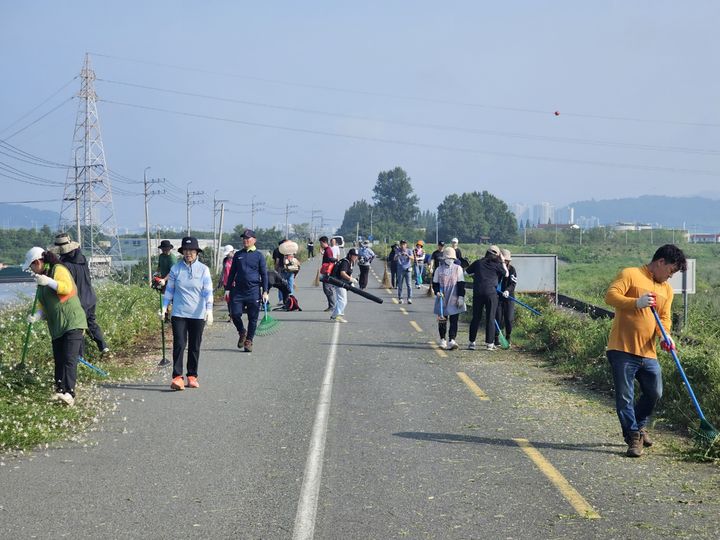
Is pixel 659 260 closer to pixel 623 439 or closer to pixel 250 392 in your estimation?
pixel 623 439

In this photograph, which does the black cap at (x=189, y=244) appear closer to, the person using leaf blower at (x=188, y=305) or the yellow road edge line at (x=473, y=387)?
the person using leaf blower at (x=188, y=305)

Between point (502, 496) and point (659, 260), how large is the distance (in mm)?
2943

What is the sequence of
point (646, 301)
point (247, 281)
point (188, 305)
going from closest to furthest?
point (646, 301)
point (188, 305)
point (247, 281)

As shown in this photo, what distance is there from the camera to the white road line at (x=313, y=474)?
238 inches

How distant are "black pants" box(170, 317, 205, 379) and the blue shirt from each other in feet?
0.37

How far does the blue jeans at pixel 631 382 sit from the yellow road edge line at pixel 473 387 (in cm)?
297

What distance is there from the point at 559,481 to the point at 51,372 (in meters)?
7.73

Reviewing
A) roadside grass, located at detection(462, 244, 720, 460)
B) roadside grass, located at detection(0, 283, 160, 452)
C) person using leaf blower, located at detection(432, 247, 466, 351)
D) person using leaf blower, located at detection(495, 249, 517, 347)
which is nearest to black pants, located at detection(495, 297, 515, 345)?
person using leaf blower, located at detection(495, 249, 517, 347)

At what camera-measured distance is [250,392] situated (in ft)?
38.3

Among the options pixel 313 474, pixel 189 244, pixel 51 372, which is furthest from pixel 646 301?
pixel 51 372

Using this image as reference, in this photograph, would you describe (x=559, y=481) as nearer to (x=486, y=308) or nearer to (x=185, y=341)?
(x=185, y=341)

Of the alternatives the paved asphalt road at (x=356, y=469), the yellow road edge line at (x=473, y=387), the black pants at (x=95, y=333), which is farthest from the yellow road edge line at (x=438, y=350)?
the black pants at (x=95, y=333)

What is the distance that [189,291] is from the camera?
39.6 feet

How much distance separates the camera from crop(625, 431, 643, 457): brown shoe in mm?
8258
